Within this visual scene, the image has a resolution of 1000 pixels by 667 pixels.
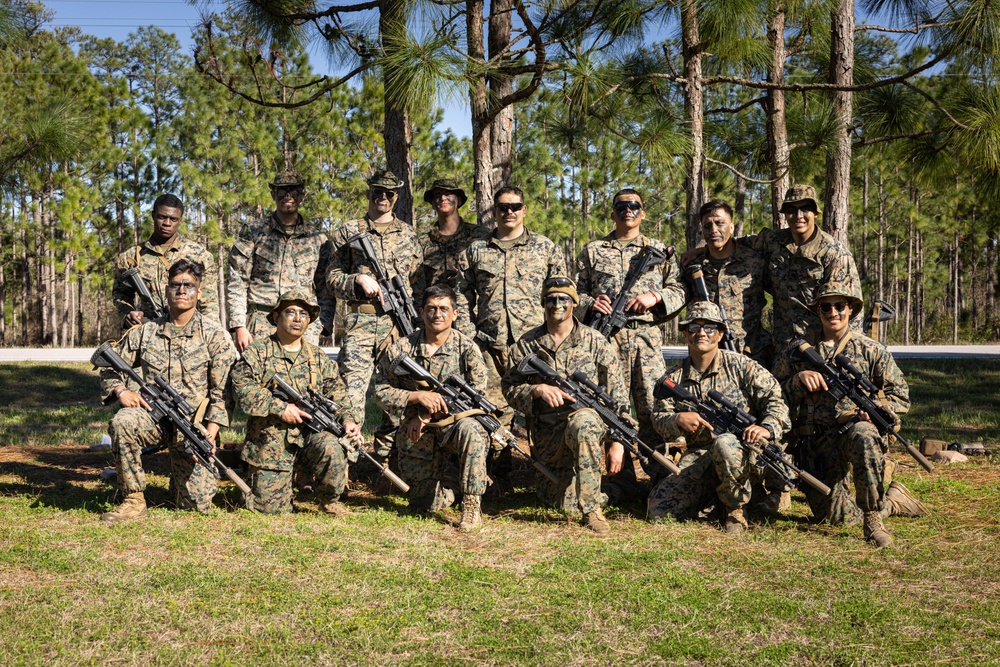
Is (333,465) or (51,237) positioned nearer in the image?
(333,465)

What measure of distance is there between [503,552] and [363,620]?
1.46 metres

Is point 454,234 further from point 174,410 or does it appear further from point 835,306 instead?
point 835,306

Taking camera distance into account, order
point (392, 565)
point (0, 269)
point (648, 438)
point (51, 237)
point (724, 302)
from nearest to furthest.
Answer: point (392, 565) → point (648, 438) → point (724, 302) → point (51, 237) → point (0, 269)

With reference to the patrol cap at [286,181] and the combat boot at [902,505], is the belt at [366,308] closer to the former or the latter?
the patrol cap at [286,181]

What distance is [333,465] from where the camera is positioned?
6543 mm

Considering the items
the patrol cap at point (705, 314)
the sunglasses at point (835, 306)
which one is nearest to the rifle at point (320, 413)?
the patrol cap at point (705, 314)

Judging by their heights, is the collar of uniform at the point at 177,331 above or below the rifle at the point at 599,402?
above

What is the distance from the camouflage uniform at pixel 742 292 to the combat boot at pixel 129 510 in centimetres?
494

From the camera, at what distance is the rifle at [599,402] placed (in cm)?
655

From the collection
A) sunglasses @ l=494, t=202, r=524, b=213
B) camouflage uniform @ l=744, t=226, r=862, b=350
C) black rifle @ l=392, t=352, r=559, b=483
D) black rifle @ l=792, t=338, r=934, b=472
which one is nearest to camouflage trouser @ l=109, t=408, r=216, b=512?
black rifle @ l=392, t=352, r=559, b=483

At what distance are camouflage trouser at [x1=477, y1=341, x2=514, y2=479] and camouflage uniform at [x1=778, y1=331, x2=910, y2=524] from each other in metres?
2.29

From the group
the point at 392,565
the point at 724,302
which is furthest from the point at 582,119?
the point at 392,565

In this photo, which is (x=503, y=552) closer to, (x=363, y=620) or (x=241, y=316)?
(x=363, y=620)

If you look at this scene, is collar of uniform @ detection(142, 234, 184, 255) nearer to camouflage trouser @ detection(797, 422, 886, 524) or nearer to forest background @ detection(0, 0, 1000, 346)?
forest background @ detection(0, 0, 1000, 346)
